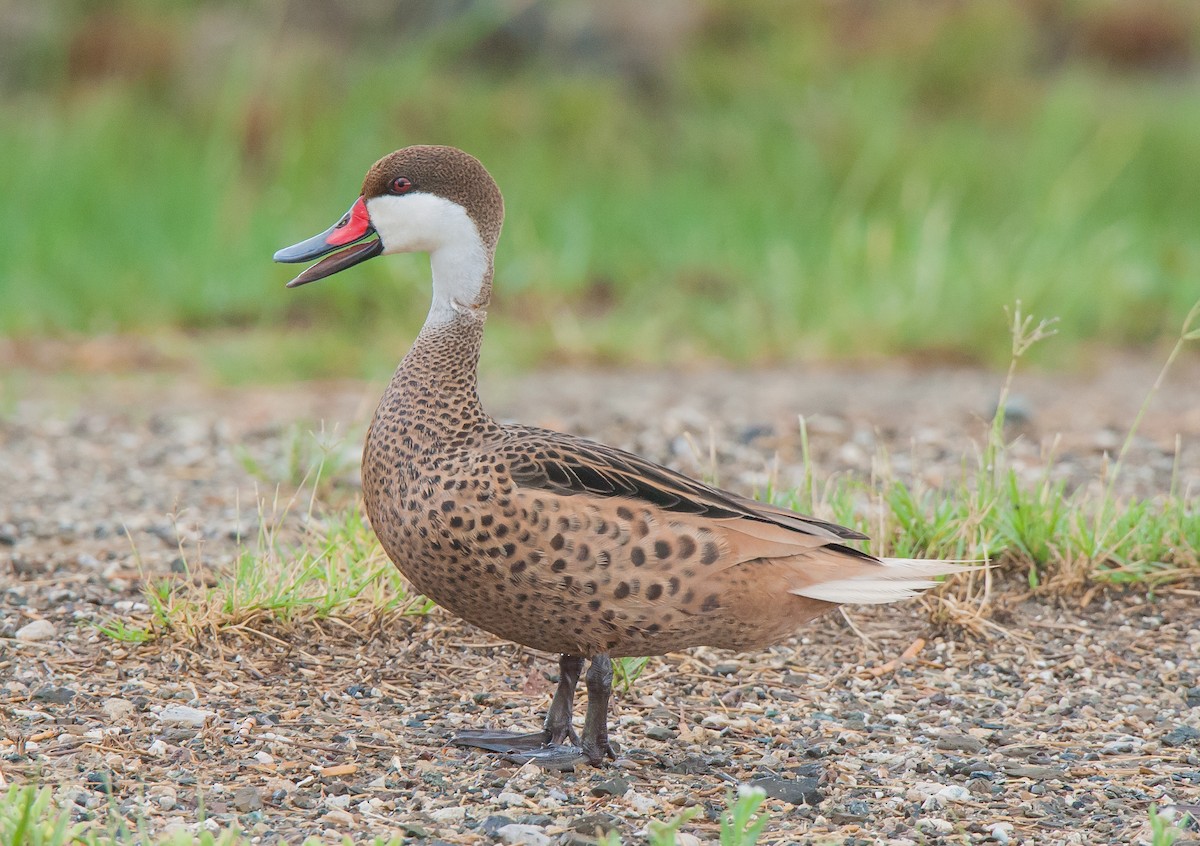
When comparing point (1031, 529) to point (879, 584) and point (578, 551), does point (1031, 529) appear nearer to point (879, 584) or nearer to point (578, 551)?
point (879, 584)

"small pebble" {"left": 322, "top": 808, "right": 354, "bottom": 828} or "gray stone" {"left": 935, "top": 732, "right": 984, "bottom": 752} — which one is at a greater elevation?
"small pebble" {"left": 322, "top": 808, "right": 354, "bottom": 828}

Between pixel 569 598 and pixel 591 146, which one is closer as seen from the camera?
pixel 569 598

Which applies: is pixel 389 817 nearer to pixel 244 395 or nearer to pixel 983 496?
pixel 983 496

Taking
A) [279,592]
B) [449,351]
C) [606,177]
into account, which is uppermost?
[606,177]

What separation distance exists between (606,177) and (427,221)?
6.73 m

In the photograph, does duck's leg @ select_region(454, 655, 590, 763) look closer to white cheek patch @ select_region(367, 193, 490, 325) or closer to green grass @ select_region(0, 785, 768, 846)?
green grass @ select_region(0, 785, 768, 846)

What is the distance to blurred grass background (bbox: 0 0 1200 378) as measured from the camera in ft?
25.3

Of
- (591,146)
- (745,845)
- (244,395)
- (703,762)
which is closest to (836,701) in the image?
(703,762)

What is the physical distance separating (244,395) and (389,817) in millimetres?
4084

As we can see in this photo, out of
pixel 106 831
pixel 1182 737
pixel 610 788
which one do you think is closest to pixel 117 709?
pixel 106 831

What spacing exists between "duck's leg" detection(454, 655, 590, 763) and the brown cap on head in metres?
1.07

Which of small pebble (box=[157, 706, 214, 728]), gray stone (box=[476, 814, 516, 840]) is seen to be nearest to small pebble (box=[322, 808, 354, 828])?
gray stone (box=[476, 814, 516, 840])

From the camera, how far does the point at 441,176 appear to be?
136 inches

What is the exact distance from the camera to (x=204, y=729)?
10.7 feet
